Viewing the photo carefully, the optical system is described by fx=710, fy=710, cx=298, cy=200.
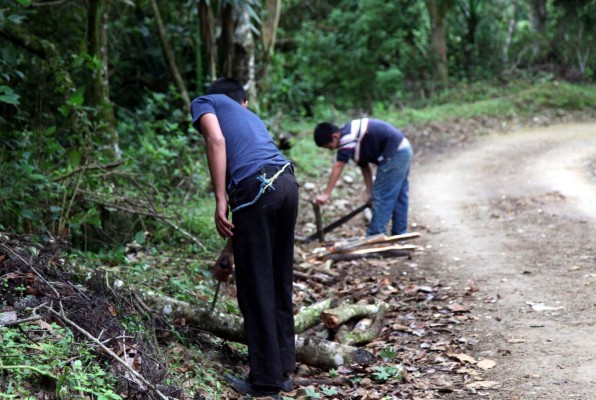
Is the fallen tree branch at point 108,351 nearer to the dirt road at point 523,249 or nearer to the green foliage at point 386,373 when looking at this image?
the green foliage at point 386,373

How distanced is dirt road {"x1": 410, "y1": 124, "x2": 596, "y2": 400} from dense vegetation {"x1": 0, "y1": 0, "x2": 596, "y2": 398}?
2.62m

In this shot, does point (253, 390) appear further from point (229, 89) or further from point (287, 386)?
point (229, 89)

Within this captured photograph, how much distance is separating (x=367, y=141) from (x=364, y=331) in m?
3.46

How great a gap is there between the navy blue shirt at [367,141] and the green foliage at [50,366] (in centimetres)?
518

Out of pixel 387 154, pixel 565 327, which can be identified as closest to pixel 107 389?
pixel 565 327

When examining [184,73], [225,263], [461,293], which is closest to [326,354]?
[225,263]

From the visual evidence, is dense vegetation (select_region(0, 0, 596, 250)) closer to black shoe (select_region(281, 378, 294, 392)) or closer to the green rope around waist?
the green rope around waist

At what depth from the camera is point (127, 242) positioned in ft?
24.1

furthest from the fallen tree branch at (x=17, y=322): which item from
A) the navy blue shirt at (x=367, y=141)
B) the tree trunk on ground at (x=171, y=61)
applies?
the tree trunk on ground at (x=171, y=61)

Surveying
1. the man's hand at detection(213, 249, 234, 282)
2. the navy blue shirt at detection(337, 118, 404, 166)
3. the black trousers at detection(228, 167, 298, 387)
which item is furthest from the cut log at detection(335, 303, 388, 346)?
the navy blue shirt at detection(337, 118, 404, 166)

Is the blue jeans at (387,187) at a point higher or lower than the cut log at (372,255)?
higher

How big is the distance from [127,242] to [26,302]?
3090 millimetres

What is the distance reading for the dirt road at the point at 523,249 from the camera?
499 centimetres

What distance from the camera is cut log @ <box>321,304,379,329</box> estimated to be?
18.7 ft
